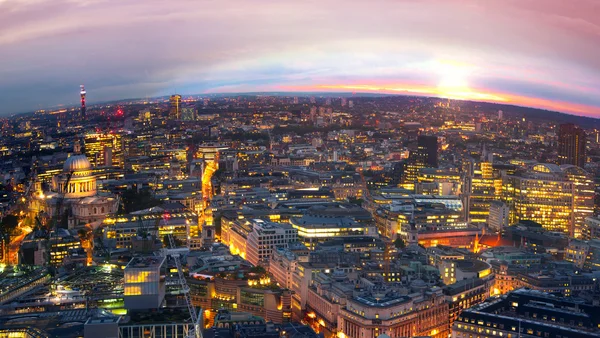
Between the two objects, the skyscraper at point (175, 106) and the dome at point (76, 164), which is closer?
the dome at point (76, 164)

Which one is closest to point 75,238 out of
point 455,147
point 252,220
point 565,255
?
point 252,220

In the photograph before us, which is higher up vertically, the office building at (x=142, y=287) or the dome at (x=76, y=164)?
the dome at (x=76, y=164)

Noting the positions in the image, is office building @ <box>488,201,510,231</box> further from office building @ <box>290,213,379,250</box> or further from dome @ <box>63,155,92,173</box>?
dome @ <box>63,155,92,173</box>

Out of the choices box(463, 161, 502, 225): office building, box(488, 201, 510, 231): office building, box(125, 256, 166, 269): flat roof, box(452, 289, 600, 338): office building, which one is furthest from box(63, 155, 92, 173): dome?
box(452, 289, 600, 338): office building

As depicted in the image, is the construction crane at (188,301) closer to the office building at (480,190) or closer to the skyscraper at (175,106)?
the office building at (480,190)

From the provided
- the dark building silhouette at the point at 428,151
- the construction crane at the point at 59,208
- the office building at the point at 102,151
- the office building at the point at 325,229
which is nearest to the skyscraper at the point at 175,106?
the office building at the point at 102,151
